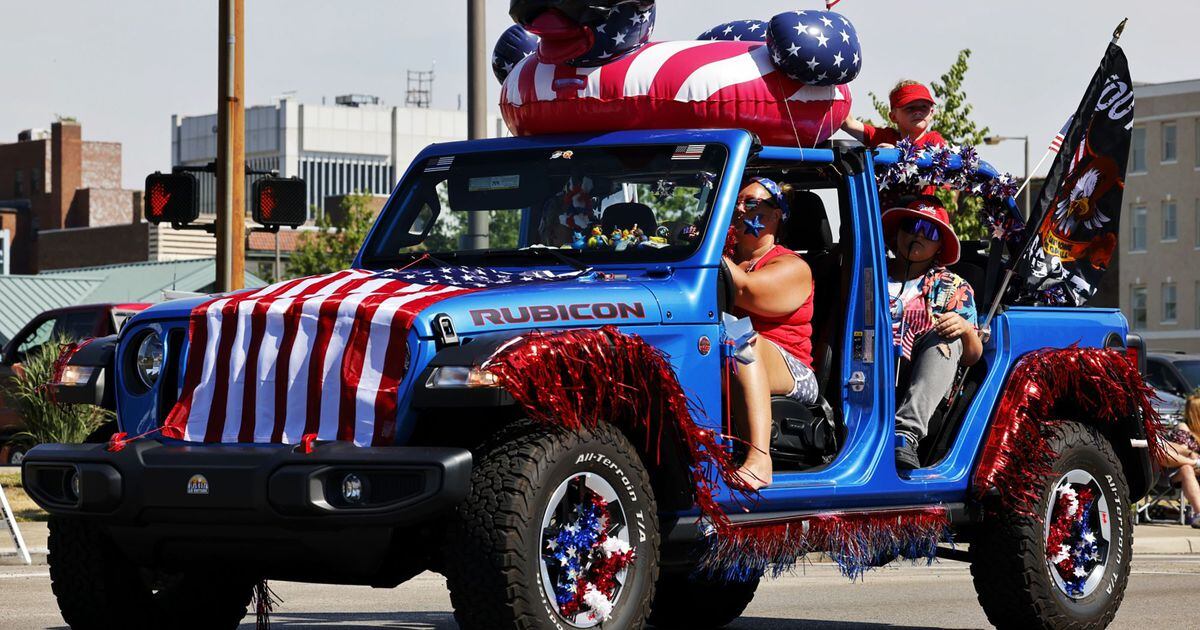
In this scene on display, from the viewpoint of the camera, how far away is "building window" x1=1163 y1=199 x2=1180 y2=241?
8375 centimetres

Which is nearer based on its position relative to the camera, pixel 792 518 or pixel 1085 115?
pixel 792 518

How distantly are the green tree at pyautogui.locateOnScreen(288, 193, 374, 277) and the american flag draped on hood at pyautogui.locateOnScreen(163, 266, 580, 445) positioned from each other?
201 ft

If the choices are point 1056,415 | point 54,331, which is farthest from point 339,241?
point 1056,415

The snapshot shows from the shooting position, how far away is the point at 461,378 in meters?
6.27

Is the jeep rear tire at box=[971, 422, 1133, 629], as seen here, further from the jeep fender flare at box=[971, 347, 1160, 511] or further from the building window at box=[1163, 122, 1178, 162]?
the building window at box=[1163, 122, 1178, 162]

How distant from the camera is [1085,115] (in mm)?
9883

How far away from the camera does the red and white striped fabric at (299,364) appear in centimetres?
652

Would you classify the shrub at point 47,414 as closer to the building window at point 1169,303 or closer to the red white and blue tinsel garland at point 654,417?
the red white and blue tinsel garland at point 654,417

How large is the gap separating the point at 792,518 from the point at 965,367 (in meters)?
1.78

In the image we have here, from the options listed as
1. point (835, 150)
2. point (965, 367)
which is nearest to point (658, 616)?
point (965, 367)

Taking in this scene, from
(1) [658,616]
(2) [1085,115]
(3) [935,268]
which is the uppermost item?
(2) [1085,115]

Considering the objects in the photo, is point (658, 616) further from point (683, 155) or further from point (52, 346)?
point (52, 346)

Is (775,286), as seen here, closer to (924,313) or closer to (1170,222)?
(924,313)

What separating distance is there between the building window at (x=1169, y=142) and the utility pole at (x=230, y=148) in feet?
234
